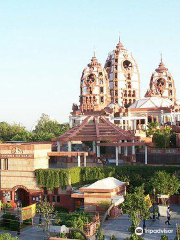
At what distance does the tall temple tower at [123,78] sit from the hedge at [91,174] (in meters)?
57.0

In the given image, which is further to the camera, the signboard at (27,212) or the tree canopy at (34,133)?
the tree canopy at (34,133)

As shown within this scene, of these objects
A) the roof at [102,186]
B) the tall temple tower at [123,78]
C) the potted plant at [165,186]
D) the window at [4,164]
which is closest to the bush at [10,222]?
the roof at [102,186]

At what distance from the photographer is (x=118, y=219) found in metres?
30.3

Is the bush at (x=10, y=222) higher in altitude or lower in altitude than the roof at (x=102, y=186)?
lower

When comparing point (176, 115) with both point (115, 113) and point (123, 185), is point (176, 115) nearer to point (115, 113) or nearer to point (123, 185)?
point (115, 113)

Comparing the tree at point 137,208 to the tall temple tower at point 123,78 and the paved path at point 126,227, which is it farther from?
the tall temple tower at point 123,78

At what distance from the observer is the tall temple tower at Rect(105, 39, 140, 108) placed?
93.7 meters

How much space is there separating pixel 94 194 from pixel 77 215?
3715 millimetres

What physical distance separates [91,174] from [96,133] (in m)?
7.55

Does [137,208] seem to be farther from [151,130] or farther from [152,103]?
[152,103]

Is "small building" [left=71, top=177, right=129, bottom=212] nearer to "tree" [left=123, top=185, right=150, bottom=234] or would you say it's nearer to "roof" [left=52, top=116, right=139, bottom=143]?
"tree" [left=123, top=185, right=150, bottom=234]

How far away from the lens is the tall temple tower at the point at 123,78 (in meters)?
93.7

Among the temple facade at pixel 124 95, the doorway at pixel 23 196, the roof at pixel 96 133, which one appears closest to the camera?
the doorway at pixel 23 196

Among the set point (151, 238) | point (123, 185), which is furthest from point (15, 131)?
point (151, 238)
